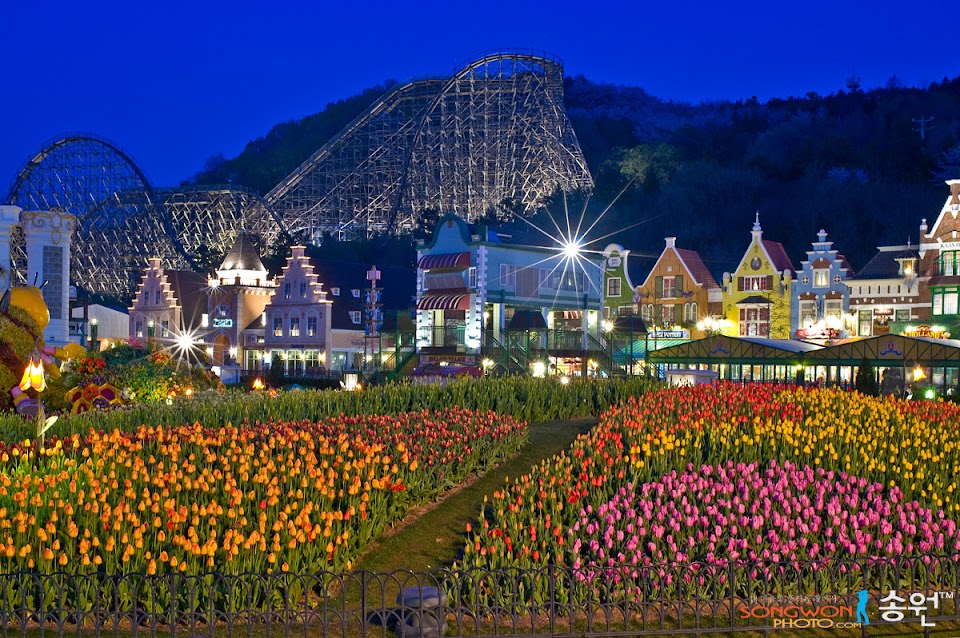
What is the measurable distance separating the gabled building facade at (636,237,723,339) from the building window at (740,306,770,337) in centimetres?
194

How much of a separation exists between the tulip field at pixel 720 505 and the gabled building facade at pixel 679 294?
49.7 m

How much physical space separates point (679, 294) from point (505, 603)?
5859 centimetres

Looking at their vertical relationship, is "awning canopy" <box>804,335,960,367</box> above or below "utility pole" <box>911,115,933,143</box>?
below

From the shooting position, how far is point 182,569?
11.0 meters

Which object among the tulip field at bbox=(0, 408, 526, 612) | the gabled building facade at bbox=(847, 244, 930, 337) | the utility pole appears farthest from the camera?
the utility pole

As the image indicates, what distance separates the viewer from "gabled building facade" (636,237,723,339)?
68125 millimetres

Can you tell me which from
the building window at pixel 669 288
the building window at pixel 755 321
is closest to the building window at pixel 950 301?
the building window at pixel 755 321

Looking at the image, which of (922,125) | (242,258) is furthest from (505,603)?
(922,125)

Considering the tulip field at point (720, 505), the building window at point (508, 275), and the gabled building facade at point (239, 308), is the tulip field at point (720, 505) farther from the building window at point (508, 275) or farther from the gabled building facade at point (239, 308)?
the gabled building facade at point (239, 308)

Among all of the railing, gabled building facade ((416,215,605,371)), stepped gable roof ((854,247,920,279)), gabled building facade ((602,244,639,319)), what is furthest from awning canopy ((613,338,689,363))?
stepped gable roof ((854,247,920,279))

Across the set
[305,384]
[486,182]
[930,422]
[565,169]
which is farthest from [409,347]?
[930,422]

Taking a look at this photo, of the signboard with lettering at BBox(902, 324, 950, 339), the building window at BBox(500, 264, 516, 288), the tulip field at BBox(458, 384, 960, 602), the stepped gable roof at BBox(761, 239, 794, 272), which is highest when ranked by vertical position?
the stepped gable roof at BBox(761, 239, 794, 272)

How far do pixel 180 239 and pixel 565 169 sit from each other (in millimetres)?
36395

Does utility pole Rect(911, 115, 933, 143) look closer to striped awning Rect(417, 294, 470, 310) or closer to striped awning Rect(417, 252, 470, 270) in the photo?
striped awning Rect(417, 252, 470, 270)
